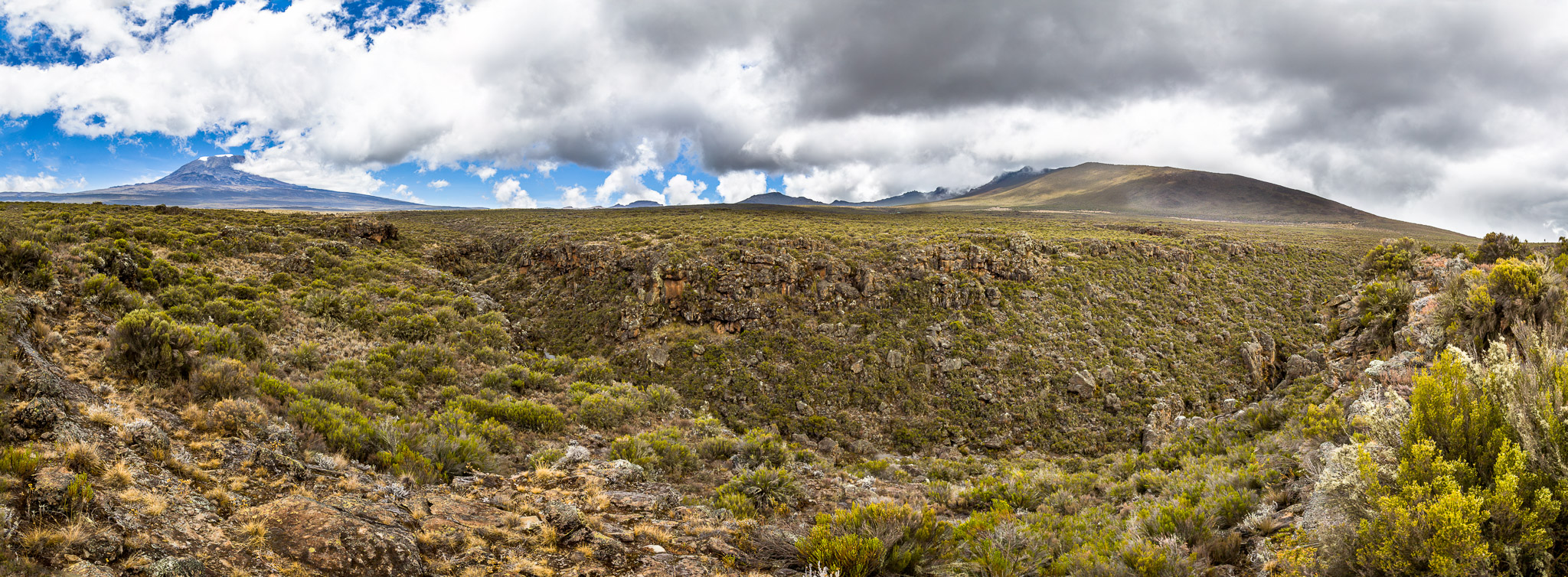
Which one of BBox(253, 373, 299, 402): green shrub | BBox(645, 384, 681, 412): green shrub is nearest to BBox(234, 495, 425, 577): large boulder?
BBox(253, 373, 299, 402): green shrub

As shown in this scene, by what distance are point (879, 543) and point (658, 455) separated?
533 centimetres

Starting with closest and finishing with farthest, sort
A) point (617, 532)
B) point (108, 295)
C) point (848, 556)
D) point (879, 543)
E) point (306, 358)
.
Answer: point (848, 556) → point (879, 543) → point (617, 532) → point (108, 295) → point (306, 358)

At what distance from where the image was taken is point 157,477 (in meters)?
4.43

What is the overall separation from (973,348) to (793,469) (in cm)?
1398

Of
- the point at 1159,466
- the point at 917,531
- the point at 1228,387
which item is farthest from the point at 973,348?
the point at 917,531

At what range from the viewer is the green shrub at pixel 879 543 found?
186 inches

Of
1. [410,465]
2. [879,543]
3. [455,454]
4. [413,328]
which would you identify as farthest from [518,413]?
[879,543]

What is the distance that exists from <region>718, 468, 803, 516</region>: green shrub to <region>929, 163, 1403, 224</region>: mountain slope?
136m

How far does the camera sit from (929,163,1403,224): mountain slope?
12131 cm

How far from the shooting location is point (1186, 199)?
508ft

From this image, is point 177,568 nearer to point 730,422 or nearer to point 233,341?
point 233,341

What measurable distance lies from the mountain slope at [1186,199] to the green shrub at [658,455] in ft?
447

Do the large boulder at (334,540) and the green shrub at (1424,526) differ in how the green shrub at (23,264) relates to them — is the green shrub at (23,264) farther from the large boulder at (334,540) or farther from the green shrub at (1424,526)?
the green shrub at (1424,526)

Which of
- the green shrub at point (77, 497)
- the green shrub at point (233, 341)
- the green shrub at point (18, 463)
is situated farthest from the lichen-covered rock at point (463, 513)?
the green shrub at point (233, 341)
